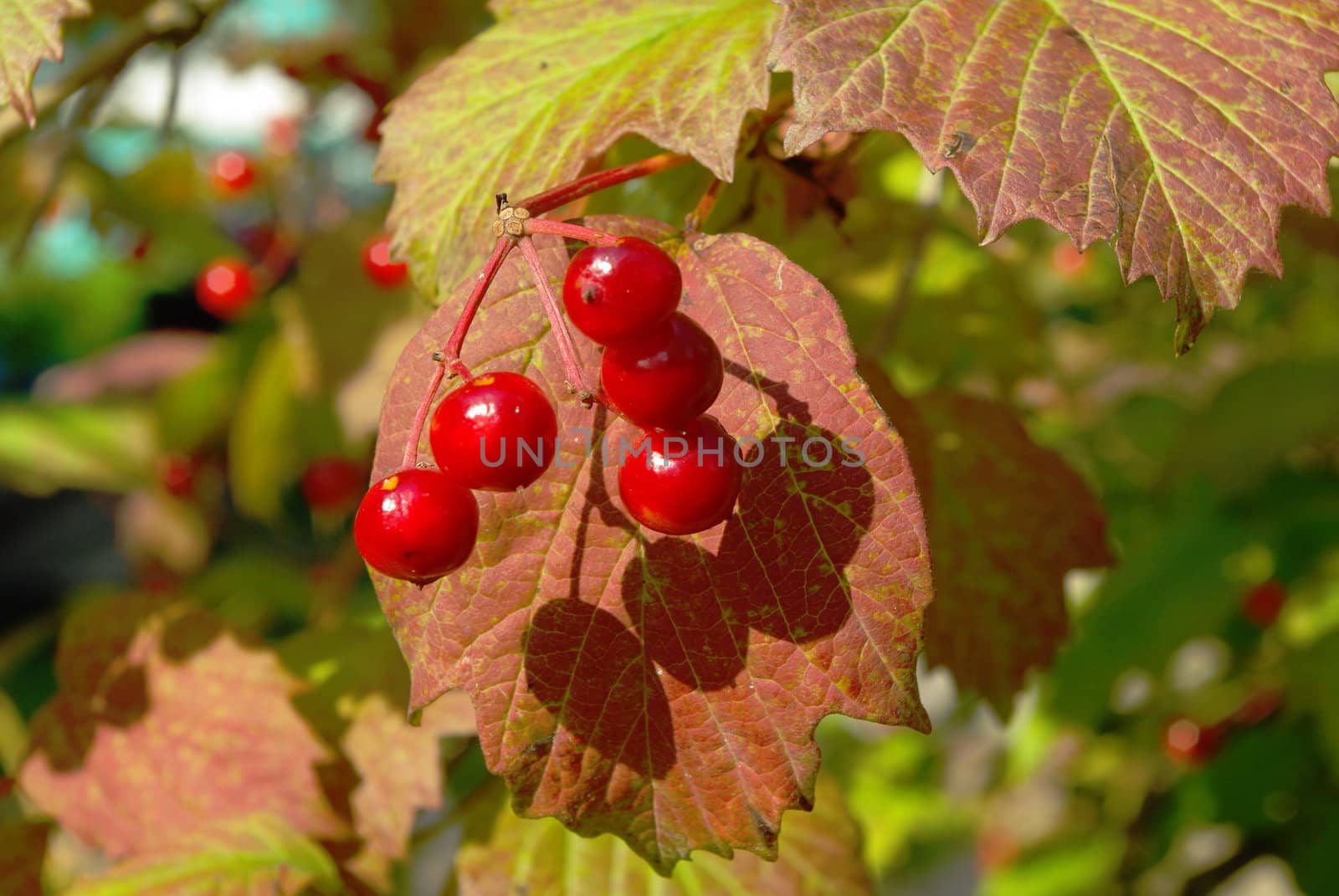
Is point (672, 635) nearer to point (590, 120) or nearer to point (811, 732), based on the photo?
point (811, 732)

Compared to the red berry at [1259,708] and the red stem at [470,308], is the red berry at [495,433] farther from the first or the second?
the red berry at [1259,708]

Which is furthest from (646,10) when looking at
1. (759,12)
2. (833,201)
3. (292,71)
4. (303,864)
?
(292,71)

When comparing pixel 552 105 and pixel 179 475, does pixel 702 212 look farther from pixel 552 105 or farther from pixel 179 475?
pixel 179 475

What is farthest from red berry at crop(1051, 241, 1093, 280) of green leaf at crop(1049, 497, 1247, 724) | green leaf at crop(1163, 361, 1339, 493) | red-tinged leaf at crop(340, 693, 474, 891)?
red-tinged leaf at crop(340, 693, 474, 891)

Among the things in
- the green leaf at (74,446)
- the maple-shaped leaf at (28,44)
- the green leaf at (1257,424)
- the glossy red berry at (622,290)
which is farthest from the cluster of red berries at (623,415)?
the green leaf at (74,446)

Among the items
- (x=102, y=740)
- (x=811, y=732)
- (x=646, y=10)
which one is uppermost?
(x=646, y=10)

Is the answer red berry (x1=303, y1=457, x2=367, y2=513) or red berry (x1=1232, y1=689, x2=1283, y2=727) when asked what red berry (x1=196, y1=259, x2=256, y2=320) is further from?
red berry (x1=1232, y1=689, x2=1283, y2=727)

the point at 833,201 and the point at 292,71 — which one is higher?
the point at 833,201
